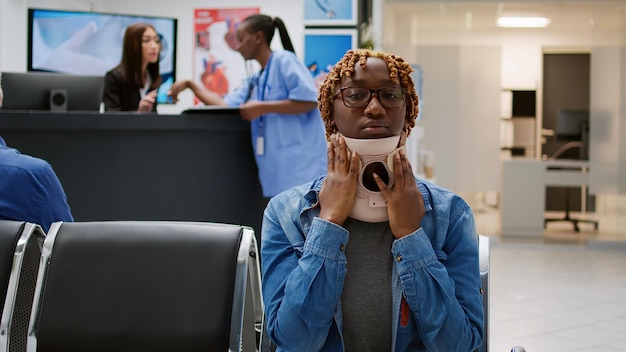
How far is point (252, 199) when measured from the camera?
13.2ft

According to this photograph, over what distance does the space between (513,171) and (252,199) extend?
5.71 meters

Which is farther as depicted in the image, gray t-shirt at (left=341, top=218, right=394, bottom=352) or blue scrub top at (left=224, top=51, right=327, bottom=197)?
blue scrub top at (left=224, top=51, right=327, bottom=197)

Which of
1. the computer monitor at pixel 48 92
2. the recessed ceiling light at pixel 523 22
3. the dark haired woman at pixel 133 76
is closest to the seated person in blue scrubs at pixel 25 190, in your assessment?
the computer monitor at pixel 48 92

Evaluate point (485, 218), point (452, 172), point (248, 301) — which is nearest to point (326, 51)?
point (452, 172)

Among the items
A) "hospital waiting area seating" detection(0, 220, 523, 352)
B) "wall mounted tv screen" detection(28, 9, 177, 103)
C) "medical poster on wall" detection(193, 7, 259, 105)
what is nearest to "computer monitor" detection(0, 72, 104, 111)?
"hospital waiting area seating" detection(0, 220, 523, 352)

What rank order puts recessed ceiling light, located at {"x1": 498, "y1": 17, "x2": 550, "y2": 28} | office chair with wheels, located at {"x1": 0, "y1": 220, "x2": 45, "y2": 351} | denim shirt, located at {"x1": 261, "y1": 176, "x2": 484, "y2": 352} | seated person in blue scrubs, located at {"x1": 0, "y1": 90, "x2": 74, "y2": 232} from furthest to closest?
1. recessed ceiling light, located at {"x1": 498, "y1": 17, "x2": 550, "y2": 28}
2. seated person in blue scrubs, located at {"x1": 0, "y1": 90, "x2": 74, "y2": 232}
3. office chair with wheels, located at {"x1": 0, "y1": 220, "x2": 45, "y2": 351}
4. denim shirt, located at {"x1": 261, "y1": 176, "x2": 484, "y2": 352}

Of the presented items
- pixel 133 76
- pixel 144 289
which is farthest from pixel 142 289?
pixel 133 76

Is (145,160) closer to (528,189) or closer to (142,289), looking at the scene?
(142,289)

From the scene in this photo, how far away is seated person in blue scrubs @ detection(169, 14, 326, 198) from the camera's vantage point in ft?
12.6

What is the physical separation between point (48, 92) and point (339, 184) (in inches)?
128

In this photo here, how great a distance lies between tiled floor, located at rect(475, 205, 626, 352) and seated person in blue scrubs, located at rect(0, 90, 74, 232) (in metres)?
2.49

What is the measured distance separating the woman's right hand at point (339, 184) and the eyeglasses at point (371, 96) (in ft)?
0.22

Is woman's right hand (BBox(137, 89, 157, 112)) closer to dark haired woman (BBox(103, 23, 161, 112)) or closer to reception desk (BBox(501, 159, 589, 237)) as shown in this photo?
dark haired woman (BBox(103, 23, 161, 112))

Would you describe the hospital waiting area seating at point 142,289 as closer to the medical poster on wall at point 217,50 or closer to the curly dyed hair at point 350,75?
the curly dyed hair at point 350,75
